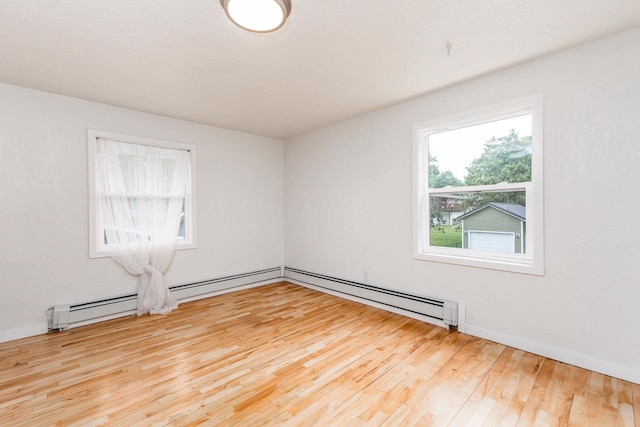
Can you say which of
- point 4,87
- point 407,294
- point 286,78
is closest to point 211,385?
point 407,294

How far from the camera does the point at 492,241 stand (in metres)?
3.02

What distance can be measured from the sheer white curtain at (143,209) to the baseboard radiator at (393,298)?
215cm

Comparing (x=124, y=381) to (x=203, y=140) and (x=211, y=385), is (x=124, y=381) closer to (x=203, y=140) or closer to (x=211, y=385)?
(x=211, y=385)

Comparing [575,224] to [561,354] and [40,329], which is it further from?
[40,329]

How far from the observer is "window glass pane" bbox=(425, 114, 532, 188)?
2793 mm

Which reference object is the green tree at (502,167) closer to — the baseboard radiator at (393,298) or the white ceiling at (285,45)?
the white ceiling at (285,45)

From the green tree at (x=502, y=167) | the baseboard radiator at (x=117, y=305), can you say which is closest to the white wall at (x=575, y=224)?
the green tree at (x=502, y=167)

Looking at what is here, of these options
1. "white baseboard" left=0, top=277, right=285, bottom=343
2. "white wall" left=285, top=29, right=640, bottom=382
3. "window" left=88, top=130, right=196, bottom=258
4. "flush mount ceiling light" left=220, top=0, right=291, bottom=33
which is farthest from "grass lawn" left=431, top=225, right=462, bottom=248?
"window" left=88, top=130, right=196, bottom=258

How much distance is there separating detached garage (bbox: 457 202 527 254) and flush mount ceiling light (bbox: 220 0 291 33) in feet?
8.63

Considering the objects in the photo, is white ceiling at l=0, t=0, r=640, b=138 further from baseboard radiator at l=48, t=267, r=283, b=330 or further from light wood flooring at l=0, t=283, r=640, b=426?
light wood flooring at l=0, t=283, r=640, b=426

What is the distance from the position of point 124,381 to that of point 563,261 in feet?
12.3

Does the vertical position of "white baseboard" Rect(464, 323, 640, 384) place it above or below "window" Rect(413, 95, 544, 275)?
below

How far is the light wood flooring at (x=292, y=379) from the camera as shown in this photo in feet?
6.11

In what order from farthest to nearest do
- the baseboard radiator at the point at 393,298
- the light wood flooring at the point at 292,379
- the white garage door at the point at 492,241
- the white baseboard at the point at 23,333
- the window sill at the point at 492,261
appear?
the baseboard radiator at the point at 393,298
the white baseboard at the point at 23,333
the white garage door at the point at 492,241
the window sill at the point at 492,261
the light wood flooring at the point at 292,379
